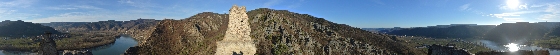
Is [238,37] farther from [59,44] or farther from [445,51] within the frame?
[59,44]

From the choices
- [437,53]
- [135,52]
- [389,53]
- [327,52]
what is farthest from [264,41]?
[135,52]

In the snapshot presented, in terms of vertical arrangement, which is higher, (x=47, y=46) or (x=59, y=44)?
(x=47, y=46)

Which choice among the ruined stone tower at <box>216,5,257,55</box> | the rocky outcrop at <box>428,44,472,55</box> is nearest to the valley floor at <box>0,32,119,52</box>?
the ruined stone tower at <box>216,5,257,55</box>

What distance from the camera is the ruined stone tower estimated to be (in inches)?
1264

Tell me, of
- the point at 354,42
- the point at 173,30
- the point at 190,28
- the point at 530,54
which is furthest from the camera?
the point at 173,30

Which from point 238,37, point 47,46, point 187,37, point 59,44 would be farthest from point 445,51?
point 59,44

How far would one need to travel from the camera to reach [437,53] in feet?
62.0

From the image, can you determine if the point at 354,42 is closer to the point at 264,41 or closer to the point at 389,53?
the point at 389,53

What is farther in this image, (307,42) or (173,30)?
(173,30)

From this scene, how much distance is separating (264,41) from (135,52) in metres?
27.9

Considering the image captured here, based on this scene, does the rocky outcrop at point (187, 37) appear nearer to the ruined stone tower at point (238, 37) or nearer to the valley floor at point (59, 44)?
the ruined stone tower at point (238, 37)

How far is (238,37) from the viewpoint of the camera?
33.2 m

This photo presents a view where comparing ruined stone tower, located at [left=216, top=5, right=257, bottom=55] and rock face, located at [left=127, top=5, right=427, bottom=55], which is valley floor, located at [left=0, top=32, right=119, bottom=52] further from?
rock face, located at [left=127, top=5, right=427, bottom=55]

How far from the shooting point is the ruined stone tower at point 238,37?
105ft
